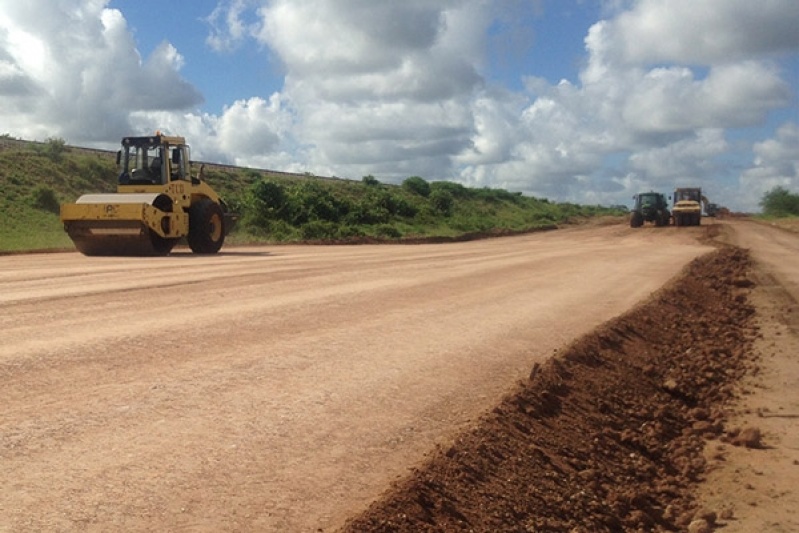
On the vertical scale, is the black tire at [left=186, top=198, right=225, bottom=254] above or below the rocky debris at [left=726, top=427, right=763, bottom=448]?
above

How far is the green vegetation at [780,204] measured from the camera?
4011 inches

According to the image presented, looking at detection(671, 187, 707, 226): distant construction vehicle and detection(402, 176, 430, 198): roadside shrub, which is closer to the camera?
detection(671, 187, 707, 226): distant construction vehicle

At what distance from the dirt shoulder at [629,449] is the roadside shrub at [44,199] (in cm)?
3176

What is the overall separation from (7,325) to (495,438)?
5.45m

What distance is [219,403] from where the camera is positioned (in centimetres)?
598

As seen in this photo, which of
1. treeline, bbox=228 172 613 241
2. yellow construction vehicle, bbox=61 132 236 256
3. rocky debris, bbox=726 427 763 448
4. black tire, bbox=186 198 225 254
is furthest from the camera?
treeline, bbox=228 172 613 241

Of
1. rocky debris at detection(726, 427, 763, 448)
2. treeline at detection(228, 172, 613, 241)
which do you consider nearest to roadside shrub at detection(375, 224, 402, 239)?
treeline at detection(228, 172, 613, 241)

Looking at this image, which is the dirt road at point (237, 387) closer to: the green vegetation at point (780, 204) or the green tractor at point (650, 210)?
the green tractor at point (650, 210)

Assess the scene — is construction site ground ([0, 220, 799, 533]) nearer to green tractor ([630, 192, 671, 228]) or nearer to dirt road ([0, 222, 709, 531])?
dirt road ([0, 222, 709, 531])

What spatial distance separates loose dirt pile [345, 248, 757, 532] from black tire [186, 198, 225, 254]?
14004mm

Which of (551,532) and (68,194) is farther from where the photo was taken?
(68,194)

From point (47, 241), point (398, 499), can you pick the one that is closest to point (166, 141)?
point (47, 241)

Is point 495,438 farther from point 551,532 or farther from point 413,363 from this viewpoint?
point 413,363

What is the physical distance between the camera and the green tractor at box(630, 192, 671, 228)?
168ft
